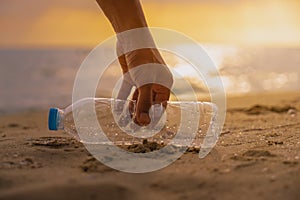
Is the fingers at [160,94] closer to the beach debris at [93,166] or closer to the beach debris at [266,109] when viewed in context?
the beach debris at [93,166]

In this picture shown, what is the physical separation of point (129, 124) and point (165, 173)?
868mm

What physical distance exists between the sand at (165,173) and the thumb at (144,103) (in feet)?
1.03

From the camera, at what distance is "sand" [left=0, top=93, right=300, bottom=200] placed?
2051 millimetres

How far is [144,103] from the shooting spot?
266 centimetres

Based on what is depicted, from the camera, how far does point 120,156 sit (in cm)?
262

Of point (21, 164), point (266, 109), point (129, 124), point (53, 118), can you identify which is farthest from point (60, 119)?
point (266, 109)

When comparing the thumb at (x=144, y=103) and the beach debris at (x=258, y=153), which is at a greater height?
Answer: the thumb at (x=144, y=103)

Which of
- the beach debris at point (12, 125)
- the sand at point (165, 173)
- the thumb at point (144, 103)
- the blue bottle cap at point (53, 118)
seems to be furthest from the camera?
the beach debris at point (12, 125)

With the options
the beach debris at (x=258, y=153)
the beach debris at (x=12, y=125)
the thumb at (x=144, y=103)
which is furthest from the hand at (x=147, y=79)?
the beach debris at (x=12, y=125)

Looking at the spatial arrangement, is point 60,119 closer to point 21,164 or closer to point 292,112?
point 21,164

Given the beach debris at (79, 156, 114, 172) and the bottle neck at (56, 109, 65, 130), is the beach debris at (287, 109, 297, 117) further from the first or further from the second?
the beach debris at (79, 156, 114, 172)

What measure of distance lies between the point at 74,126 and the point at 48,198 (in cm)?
144

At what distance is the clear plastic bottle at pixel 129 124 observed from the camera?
306 cm

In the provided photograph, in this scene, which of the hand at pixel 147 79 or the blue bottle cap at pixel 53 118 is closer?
the hand at pixel 147 79
